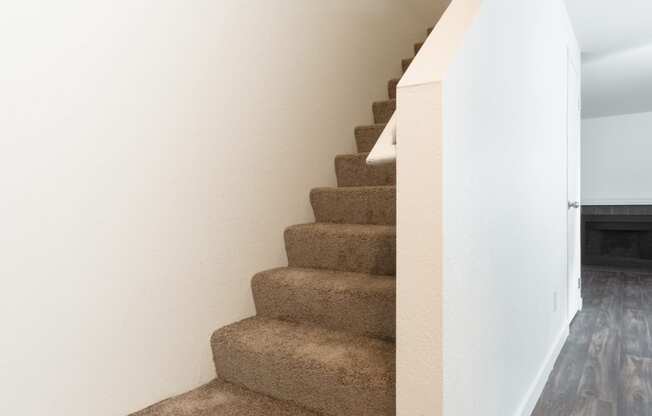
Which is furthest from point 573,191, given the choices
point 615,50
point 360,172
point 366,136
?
point 360,172

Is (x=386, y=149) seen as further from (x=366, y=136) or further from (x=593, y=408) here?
(x=593, y=408)

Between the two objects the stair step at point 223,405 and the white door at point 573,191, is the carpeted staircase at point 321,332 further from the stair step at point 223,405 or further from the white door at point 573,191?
the white door at point 573,191

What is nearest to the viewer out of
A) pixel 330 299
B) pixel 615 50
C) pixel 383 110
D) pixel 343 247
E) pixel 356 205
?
pixel 330 299

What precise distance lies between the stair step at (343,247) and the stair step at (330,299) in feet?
0.19

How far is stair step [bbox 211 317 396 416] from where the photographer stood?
1312 millimetres

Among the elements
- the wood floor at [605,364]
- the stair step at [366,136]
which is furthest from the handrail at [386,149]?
the wood floor at [605,364]

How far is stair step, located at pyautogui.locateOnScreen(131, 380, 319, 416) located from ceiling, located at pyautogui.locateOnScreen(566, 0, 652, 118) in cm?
307

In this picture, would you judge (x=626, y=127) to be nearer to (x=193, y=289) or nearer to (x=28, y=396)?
(x=193, y=289)

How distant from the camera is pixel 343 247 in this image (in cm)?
194

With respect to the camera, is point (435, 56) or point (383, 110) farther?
point (383, 110)

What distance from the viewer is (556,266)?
278cm

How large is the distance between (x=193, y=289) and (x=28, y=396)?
0.60m

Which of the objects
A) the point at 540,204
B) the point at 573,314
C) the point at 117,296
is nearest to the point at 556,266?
the point at 540,204

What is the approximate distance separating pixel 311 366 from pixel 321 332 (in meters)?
0.28
